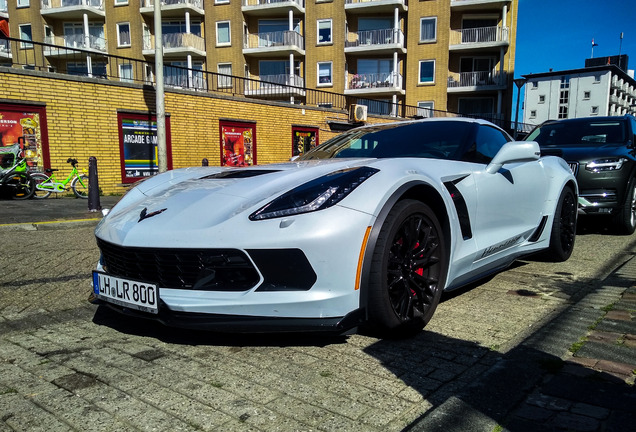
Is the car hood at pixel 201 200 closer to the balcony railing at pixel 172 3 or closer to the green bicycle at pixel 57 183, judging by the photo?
the green bicycle at pixel 57 183

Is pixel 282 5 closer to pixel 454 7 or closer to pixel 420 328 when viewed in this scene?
pixel 454 7

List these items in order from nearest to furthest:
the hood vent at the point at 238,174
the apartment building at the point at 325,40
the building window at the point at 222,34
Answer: the hood vent at the point at 238,174 → the apartment building at the point at 325,40 → the building window at the point at 222,34

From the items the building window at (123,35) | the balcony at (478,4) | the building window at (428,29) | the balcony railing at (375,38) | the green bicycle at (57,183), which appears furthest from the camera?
the building window at (123,35)

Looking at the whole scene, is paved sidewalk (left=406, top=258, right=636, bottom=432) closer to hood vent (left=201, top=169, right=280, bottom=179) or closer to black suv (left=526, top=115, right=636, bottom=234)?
hood vent (left=201, top=169, right=280, bottom=179)

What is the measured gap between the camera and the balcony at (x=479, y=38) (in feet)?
99.7

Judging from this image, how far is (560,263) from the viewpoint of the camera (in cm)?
442

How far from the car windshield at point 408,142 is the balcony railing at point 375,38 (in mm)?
30615

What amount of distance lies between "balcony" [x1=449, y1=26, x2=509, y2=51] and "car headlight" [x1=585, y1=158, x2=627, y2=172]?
28.3m

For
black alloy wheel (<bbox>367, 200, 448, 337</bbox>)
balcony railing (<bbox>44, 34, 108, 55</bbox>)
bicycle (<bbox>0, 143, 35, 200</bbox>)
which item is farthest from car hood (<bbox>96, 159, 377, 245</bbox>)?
balcony railing (<bbox>44, 34, 108, 55</bbox>)

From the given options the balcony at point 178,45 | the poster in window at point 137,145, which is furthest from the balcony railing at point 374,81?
the poster in window at point 137,145

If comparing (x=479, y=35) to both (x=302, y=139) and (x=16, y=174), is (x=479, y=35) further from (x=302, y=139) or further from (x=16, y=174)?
(x=16, y=174)

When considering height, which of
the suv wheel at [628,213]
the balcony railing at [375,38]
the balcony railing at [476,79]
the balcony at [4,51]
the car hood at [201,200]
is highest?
the balcony railing at [375,38]

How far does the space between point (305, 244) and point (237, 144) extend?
47.0 feet

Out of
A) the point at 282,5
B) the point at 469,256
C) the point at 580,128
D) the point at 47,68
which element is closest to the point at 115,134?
the point at 47,68
